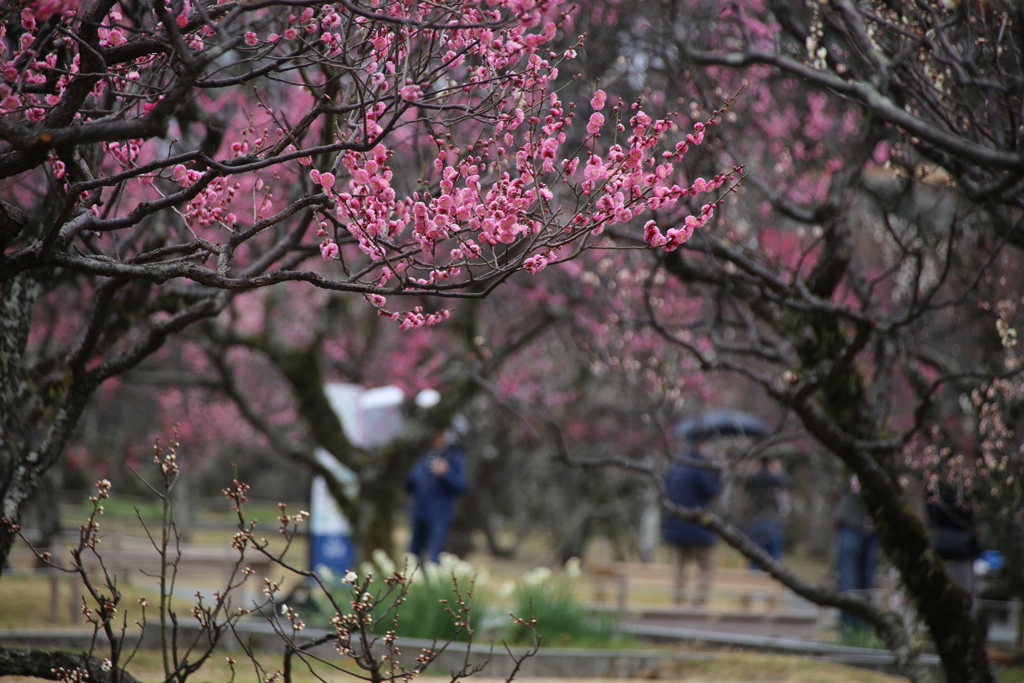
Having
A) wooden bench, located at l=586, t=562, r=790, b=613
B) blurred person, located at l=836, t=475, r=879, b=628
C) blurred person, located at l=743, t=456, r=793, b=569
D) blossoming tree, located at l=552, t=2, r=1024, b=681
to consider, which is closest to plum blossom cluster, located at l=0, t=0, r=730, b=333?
blossoming tree, located at l=552, t=2, r=1024, b=681

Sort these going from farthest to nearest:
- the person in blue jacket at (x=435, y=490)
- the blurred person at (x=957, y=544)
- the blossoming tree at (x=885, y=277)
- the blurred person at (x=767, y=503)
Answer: the blurred person at (x=767, y=503) → the person in blue jacket at (x=435, y=490) → the blurred person at (x=957, y=544) → the blossoming tree at (x=885, y=277)

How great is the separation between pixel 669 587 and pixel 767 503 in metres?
3.74

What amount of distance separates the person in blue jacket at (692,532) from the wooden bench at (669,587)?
0.21 m

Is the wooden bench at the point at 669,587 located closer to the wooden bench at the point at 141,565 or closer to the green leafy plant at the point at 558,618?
the green leafy plant at the point at 558,618

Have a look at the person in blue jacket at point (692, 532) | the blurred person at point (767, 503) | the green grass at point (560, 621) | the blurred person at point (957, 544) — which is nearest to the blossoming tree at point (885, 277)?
the blurred person at point (957, 544)

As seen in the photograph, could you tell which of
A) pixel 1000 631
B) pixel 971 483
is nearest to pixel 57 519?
pixel 971 483

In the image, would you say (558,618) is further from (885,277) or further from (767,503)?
(767,503)

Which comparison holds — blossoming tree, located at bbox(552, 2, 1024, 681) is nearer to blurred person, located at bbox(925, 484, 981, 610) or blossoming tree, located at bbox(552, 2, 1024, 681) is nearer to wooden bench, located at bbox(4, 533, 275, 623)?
blurred person, located at bbox(925, 484, 981, 610)

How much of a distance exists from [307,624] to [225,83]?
6.03m

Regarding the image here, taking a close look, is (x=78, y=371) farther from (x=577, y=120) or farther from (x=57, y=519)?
(x=57, y=519)

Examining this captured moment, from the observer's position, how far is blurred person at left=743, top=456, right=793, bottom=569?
14.0m

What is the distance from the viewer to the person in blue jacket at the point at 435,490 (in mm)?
10641

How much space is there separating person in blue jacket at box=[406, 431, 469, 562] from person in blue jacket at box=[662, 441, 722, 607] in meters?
2.64

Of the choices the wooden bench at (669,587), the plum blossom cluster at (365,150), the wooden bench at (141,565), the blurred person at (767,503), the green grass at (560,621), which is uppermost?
the blurred person at (767,503)
